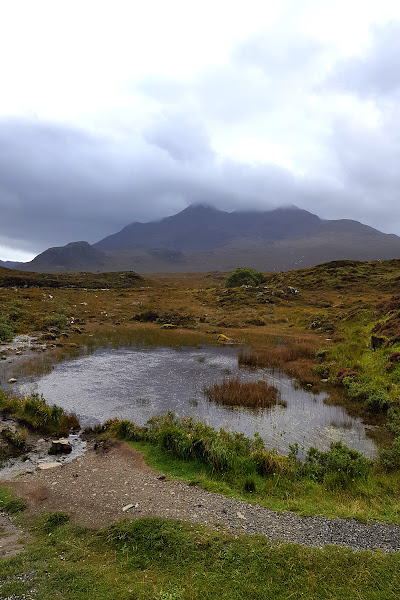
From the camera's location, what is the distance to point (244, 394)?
20484 millimetres

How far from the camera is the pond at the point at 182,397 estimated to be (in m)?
15.9

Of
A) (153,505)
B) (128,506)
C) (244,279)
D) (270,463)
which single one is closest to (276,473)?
(270,463)

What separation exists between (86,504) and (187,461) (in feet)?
13.3

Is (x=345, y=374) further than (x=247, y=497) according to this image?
Yes

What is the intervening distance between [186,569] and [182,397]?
44.6 feet

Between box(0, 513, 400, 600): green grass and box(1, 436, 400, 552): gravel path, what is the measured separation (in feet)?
1.72

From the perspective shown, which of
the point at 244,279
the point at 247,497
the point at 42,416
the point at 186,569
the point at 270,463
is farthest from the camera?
the point at 244,279

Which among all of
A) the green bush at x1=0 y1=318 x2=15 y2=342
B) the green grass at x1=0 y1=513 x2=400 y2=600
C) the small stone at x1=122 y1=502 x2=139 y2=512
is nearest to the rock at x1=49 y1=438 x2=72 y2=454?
the small stone at x1=122 y1=502 x2=139 y2=512

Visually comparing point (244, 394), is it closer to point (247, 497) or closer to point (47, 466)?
point (247, 497)

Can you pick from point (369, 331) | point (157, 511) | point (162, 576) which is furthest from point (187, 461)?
point (369, 331)

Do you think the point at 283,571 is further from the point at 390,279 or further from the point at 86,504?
the point at 390,279

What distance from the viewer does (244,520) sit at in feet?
28.3

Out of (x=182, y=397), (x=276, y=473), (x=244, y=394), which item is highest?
(x=276, y=473)

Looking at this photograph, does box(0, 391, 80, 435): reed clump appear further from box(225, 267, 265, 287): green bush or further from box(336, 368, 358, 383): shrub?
box(225, 267, 265, 287): green bush
